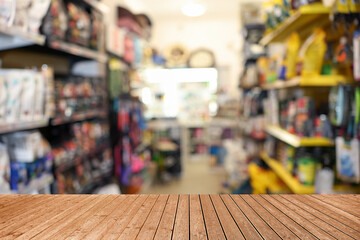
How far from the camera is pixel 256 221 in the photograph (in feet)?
3.08

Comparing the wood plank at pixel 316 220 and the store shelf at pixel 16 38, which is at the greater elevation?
the store shelf at pixel 16 38

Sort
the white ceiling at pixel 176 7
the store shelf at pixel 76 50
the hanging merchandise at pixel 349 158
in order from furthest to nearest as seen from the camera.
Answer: the white ceiling at pixel 176 7
the store shelf at pixel 76 50
the hanging merchandise at pixel 349 158

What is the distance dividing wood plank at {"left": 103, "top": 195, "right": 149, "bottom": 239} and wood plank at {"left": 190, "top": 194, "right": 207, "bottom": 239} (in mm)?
187

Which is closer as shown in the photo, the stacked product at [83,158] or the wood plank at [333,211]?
the wood plank at [333,211]

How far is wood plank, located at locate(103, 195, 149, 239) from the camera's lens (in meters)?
0.87

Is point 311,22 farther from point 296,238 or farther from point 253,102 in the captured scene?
point 296,238

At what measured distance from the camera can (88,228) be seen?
902mm

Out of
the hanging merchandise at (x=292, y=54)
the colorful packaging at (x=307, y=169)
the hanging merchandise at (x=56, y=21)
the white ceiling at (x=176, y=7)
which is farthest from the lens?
the white ceiling at (x=176, y=7)

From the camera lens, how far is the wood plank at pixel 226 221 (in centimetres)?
85

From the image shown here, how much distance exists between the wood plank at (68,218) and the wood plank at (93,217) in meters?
0.02

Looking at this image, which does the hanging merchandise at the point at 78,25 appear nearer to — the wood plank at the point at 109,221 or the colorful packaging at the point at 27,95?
the colorful packaging at the point at 27,95

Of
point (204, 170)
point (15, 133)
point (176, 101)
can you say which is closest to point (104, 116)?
point (15, 133)

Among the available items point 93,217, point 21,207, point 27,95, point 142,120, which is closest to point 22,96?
point 27,95

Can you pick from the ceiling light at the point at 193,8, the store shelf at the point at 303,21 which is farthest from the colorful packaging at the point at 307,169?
the ceiling light at the point at 193,8
